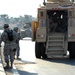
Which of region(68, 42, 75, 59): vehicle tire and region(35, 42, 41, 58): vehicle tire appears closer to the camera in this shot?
Result: region(68, 42, 75, 59): vehicle tire

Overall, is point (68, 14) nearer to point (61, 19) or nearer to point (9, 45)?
point (61, 19)

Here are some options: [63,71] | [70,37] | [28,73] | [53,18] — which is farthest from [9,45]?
[53,18]

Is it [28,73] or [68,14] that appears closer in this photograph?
[28,73]

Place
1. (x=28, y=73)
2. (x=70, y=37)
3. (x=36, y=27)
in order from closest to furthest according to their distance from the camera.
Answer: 1. (x=28, y=73)
2. (x=70, y=37)
3. (x=36, y=27)

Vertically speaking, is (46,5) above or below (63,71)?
above

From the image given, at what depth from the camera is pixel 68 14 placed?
1802cm

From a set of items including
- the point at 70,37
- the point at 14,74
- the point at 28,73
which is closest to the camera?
the point at 14,74

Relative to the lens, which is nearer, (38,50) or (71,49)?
(71,49)

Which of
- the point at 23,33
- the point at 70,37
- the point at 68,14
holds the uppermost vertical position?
the point at 68,14

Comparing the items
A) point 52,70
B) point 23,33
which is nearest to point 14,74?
point 52,70

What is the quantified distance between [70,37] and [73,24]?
0.76 meters

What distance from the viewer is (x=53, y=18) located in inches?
758

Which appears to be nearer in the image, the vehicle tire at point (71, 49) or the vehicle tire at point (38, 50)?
the vehicle tire at point (71, 49)

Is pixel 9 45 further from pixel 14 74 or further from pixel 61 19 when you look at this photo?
pixel 61 19
